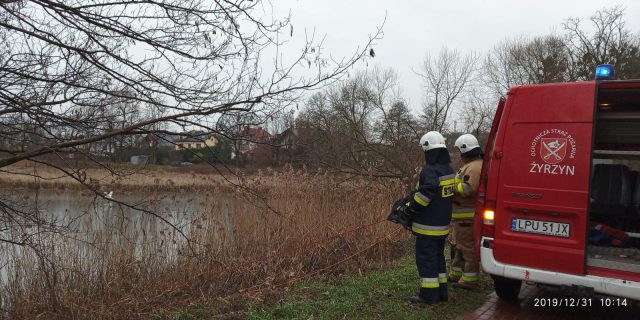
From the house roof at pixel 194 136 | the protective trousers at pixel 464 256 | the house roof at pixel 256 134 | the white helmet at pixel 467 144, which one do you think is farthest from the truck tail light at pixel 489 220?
the house roof at pixel 194 136

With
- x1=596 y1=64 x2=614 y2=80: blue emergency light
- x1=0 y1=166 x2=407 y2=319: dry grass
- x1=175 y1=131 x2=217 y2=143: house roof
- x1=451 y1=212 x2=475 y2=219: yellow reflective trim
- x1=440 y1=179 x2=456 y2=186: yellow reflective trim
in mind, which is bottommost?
x1=0 y1=166 x2=407 y2=319: dry grass

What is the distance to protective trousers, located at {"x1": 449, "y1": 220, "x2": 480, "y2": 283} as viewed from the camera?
5.73 meters

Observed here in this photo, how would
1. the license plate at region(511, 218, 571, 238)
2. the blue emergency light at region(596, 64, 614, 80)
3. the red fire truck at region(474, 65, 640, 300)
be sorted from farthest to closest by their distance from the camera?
the blue emergency light at region(596, 64, 614, 80) < the license plate at region(511, 218, 571, 238) < the red fire truck at region(474, 65, 640, 300)

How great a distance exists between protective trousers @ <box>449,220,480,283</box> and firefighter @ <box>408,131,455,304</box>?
0.82m

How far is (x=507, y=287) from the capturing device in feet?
16.9

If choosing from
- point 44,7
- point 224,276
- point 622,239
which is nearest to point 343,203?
point 224,276

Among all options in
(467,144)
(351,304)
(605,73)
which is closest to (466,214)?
(467,144)

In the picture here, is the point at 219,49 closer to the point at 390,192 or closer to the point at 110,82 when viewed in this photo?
the point at 110,82

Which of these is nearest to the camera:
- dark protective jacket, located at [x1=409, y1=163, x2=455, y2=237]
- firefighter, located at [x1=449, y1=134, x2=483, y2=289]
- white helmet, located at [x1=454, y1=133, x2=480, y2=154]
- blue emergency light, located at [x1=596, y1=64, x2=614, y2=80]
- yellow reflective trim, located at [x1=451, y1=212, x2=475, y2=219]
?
blue emergency light, located at [x1=596, y1=64, x2=614, y2=80]

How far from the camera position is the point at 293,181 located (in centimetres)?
972

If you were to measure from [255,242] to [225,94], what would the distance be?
3.98 m

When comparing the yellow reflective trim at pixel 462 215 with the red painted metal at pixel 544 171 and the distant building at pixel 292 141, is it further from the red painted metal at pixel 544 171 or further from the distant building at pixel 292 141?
the distant building at pixel 292 141

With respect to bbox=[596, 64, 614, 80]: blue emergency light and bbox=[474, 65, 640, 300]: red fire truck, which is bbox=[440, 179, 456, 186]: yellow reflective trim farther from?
bbox=[596, 64, 614, 80]: blue emergency light

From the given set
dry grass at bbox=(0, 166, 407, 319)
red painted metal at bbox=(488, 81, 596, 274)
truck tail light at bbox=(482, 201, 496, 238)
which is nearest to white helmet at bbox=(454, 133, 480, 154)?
red painted metal at bbox=(488, 81, 596, 274)
